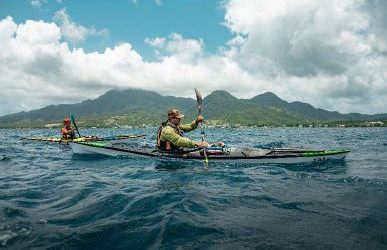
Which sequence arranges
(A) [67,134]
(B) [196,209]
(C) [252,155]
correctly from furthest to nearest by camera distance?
1. (A) [67,134]
2. (C) [252,155]
3. (B) [196,209]

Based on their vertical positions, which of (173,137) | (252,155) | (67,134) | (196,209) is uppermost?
(173,137)

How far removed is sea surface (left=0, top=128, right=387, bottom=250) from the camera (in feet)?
21.2

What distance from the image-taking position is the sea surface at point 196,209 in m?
6.48

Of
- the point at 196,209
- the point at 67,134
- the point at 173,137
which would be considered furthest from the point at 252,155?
the point at 67,134

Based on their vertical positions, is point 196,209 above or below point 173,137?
below

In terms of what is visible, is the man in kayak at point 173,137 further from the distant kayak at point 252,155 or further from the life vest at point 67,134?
the life vest at point 67,134

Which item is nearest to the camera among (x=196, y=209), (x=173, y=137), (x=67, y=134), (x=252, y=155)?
(x=196, y=209)

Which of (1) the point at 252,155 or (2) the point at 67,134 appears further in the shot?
(2) the point at 67,134

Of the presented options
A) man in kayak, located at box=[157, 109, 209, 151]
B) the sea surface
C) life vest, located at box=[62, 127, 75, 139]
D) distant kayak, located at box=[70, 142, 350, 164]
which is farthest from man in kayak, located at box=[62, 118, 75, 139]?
man in kayak, located at box=[157, 109, 209, 151]

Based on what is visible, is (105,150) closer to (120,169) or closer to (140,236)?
(120,169)

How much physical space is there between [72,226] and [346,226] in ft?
20.5

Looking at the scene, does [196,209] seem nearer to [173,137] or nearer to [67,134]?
[173,137]

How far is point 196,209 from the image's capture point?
28.9 feet

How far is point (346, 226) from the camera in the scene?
7309 millimetres
